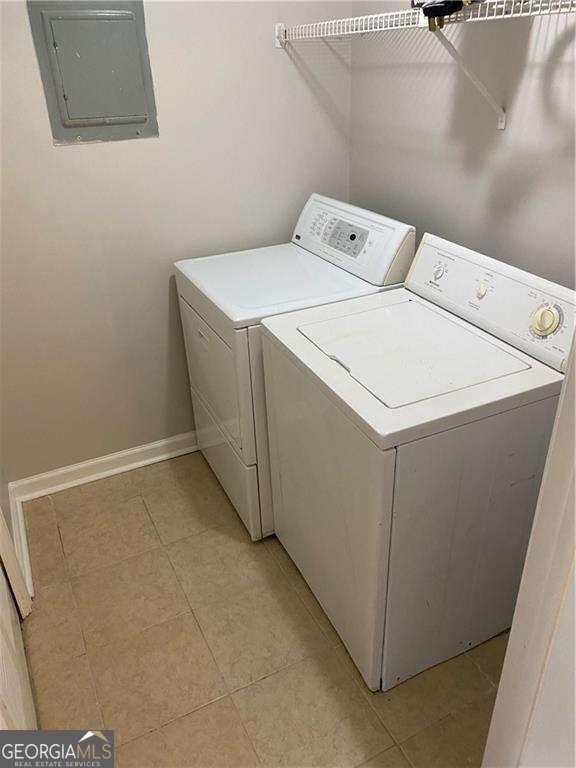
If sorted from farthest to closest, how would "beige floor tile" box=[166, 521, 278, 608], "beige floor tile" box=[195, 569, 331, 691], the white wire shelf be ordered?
1. "beige floor tile" box=[166, 521, 278, 608]
2. "beige floor tile" box=[195, 569, 331, 691]
3. the white wire shelf

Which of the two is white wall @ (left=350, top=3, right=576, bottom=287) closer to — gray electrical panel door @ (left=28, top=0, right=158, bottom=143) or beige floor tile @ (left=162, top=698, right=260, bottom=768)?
gray electrical panel door @ (left=28, top=0, right=158, bottom=143)

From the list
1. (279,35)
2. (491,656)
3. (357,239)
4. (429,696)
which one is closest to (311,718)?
(429,696)

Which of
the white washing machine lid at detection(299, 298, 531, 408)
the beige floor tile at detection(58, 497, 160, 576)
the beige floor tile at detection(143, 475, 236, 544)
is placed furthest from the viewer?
the beige floor tile at detection(143, 475, 236, 544)

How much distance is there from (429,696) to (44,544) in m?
1.36

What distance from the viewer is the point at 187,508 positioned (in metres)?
2.19

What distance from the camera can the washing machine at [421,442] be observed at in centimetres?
123

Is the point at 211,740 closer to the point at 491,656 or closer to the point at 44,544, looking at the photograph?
the point at 491,656

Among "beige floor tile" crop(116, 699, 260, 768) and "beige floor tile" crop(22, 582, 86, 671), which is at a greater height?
"beige floor tile" crop(22, 582, 86, 671)

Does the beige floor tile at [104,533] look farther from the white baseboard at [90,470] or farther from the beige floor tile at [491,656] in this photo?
the beige floor tile at [491,656]

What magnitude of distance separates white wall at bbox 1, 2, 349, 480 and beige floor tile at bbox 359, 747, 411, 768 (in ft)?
4.80

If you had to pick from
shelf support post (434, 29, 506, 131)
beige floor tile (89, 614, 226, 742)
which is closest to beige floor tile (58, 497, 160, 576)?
beige floor tile (89, 614, 226, 742)

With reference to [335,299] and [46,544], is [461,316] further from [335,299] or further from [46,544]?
[46,544]

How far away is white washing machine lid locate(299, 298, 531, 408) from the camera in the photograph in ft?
4.21

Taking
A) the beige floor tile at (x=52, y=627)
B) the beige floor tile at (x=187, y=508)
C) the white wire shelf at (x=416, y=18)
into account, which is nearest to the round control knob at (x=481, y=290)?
the white wire shelf at (x=416, y=18)
